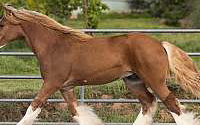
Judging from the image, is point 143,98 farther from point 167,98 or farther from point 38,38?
point 38,38

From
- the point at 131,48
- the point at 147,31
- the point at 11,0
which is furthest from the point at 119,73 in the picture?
the point at 11,0

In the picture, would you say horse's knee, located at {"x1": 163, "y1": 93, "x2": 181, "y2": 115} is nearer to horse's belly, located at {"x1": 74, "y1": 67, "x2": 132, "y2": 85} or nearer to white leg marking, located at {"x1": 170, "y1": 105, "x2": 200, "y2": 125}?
white leg marking, located at {"x1": 170, "y1": 105, "x2": 200, "y2": 125}

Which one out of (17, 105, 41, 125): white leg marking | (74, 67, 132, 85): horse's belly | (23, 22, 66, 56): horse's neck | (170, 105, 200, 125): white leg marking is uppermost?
(23, 22, 66, 56): horse's neck

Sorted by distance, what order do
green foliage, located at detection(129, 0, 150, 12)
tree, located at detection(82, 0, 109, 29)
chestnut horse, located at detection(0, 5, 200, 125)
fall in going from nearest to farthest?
chestnut horse, located at detection(0, 5, 200, 125) < tree, located at detection(82, 0, 109, 29) < green foliage, located at detection(129, 0, 150, 12)

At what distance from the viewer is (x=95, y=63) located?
23.0ft

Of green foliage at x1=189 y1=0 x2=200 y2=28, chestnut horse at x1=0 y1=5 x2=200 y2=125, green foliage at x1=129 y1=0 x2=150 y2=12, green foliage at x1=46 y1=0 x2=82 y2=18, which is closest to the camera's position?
chestnut horse at x1=0 y1=5 x2=200 y2=125

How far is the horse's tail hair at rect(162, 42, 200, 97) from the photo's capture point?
6.96 m

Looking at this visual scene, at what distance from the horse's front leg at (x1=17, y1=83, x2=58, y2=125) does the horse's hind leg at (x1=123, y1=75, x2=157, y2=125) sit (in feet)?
3.24

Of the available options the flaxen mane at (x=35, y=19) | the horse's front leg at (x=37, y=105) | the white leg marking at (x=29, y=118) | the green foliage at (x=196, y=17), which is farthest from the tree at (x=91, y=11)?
the white leg marking at (x=29, y=118)

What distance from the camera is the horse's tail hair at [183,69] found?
6957 mm

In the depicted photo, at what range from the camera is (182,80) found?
7.05m

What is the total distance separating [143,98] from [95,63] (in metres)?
0.78

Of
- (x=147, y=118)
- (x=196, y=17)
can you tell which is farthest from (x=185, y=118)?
(x=196, y=17)

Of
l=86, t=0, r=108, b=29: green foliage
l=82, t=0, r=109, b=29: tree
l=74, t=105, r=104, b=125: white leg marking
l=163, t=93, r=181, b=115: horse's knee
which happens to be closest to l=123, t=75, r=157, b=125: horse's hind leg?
l=163, t=93, r=181, b=115: horse's knee
